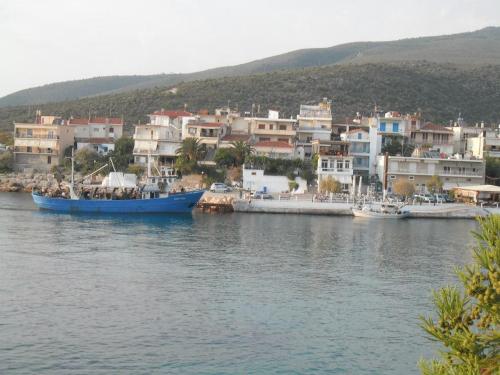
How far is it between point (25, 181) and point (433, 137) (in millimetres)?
37287

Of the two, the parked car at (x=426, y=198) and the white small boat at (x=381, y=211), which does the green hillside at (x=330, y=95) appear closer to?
the parked car at (x=426, y=198)

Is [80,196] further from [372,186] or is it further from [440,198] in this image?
[440,198]

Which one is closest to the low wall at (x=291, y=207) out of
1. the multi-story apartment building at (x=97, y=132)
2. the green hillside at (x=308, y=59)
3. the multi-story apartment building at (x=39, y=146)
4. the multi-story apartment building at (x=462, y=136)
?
the multi-story apartment building at (x=97, y=132)

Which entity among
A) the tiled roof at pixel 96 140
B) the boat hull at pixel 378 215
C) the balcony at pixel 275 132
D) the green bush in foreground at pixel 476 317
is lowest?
the boat hull at pixel 378 215

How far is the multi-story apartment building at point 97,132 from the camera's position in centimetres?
7225

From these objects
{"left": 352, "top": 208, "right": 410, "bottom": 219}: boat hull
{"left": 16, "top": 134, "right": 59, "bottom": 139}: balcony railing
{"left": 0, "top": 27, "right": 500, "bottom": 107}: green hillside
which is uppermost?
{"left": 0, "top": 27, "right": 500, "bottom": 107}: green hillside

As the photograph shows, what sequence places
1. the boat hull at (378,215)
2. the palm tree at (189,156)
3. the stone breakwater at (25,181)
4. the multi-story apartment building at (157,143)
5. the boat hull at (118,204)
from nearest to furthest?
the boat hull at (378,215) < the boat hull at (118,204) < the palm tree at (189,156) < the stone breakwater at (25,181) < the multi-story apartment building at (157,143)

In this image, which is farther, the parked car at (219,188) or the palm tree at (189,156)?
the palm tree at (189,156)

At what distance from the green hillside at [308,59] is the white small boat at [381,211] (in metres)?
83.3

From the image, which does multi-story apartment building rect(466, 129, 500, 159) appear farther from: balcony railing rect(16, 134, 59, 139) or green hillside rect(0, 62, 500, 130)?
balcony railing rect(16, 134, 59, 139)

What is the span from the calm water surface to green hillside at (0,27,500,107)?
332ft

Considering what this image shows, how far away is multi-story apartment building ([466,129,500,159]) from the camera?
223 ft

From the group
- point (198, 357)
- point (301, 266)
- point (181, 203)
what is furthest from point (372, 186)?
point (198, 357)

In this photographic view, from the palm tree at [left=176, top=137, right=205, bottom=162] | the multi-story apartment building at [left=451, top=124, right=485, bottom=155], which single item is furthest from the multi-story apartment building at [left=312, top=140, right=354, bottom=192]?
the multi-story apartment building at [left=451, top=124, right=485, bottom=155]
